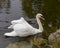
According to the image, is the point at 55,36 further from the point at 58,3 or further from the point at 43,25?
the point at 58,3

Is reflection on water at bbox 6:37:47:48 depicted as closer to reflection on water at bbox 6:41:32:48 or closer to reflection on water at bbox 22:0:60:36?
reflection on water at bbox 6:41:32:48

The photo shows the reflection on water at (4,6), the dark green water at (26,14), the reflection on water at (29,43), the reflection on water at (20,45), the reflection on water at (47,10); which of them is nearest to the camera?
the reflection on water at (29,43)

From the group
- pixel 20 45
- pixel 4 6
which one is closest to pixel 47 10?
pixel 4 6

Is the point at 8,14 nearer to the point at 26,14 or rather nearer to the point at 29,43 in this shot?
the point at 26,14

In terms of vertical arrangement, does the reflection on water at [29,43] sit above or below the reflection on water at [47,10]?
above

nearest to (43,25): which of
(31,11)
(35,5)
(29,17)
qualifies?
(29,17)

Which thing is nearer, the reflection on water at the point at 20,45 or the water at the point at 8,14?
the reflection on water at the point at 20,45

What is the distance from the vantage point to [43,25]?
43.6 ft

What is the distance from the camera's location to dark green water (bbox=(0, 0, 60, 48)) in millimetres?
11334

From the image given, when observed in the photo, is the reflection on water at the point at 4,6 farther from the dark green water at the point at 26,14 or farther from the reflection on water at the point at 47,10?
the reflection on water at the point at 47,10

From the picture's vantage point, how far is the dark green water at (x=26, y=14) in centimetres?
1133

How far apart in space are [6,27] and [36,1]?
5422mm

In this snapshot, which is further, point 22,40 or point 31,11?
point 31,11

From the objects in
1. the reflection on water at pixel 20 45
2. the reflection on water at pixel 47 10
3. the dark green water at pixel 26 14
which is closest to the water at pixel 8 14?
the dark green water at pixel 26 14
